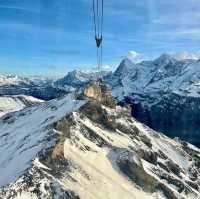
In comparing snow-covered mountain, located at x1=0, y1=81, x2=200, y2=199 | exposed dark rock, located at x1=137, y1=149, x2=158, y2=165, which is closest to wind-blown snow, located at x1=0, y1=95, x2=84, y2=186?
snow-covered mountain, located at x1=0, y1=81, x2=200, y2=199

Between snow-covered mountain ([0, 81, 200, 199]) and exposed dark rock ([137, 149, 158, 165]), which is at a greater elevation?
snow-covered mountain ([0, 81, 200, 199])

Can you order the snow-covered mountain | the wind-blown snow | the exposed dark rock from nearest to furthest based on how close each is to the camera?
the snow-covered mountain < the wind-blown snow < the exposed dark rock

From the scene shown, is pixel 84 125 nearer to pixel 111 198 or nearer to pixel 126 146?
pixel 126 146

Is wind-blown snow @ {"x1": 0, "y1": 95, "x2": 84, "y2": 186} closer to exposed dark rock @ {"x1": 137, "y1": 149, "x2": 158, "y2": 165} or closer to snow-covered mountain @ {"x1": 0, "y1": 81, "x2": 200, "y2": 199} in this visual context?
snow-covered mountain @ {"x1": 0, "y1": 81, "x2": 200, "y2": 199}

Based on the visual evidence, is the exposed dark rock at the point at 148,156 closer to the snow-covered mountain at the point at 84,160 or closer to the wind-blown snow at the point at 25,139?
the snow-covered mountain at the point at 84,160

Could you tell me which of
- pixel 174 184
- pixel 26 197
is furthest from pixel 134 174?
pixel 26 197

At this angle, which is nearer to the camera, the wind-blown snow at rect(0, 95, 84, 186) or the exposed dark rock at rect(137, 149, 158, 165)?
the wind-blown snow at rect(0, 95, 84, 186)

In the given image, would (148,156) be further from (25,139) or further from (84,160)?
(25,139)

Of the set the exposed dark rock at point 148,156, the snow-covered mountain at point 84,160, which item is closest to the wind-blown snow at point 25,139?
the snow-covered mountain at point 84,160
